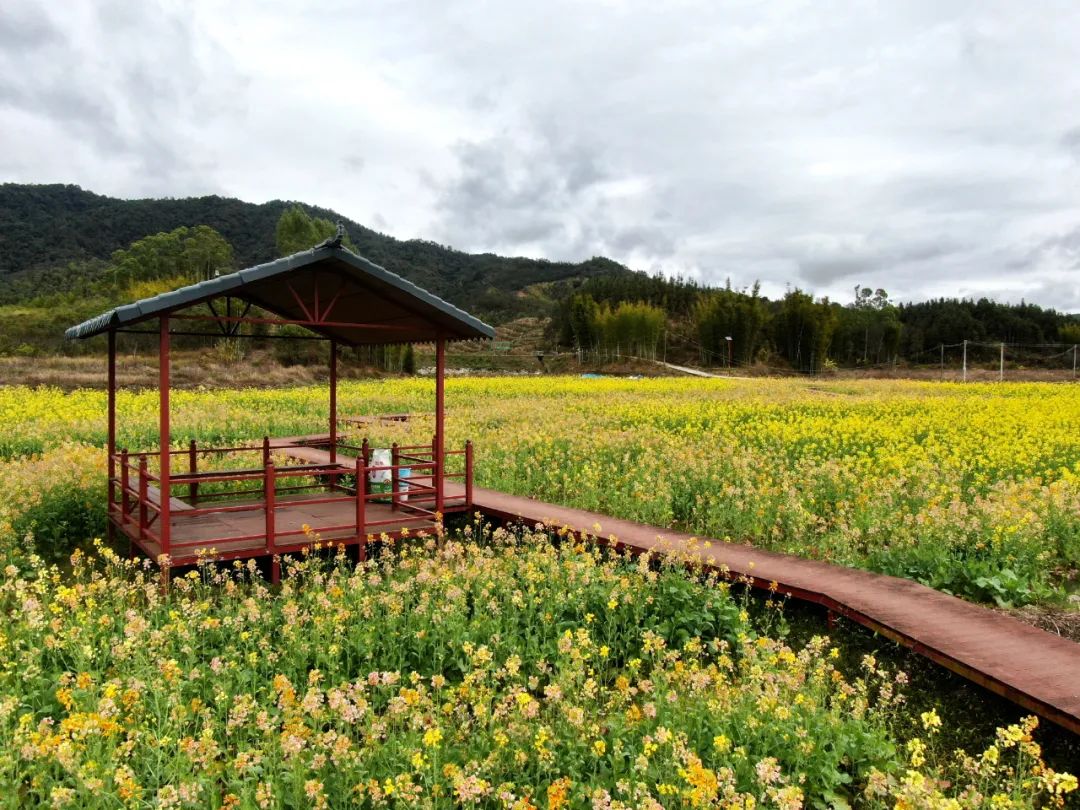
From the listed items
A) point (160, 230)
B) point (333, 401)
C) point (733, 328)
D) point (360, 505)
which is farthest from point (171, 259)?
point (360, 505)

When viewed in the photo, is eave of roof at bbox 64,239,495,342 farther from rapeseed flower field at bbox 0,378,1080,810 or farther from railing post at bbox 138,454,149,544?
rapeseed flower field at bbox 0,378,1080,810

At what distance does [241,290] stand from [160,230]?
107460mm

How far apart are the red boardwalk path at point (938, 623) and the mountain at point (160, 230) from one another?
96.1m

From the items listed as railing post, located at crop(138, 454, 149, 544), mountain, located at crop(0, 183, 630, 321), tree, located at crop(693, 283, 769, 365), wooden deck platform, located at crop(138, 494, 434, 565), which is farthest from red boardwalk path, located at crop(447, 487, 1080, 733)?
mountain, located at crop(0, 183, 630, 321)

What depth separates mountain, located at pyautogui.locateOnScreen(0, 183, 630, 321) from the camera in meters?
95.9

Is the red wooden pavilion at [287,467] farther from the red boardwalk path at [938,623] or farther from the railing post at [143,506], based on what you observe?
the red boardwalk path at [938,623]

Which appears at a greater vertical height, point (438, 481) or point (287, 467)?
point (287, 467)

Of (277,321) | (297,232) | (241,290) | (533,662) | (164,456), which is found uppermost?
(297,232)

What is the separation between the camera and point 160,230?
102 m

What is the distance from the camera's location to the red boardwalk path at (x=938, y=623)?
4879 millimetres

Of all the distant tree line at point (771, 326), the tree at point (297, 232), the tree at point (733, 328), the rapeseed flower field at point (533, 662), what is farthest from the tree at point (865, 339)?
the rapeseed flower field at point (533, 662)

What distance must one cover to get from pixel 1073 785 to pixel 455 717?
335cm

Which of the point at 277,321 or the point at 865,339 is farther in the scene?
the point at 865,339

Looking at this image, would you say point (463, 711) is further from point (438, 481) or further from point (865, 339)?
point (865, 339)
